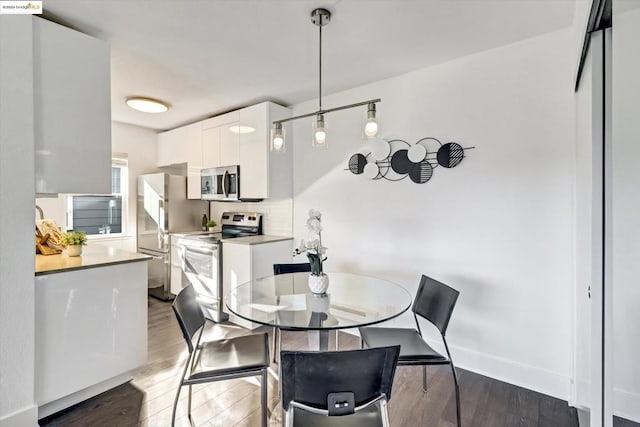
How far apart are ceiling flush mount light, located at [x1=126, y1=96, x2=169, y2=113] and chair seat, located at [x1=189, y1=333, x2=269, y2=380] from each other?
8.95 ft

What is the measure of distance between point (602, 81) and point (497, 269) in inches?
56.8

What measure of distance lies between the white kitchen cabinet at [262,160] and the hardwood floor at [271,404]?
1.82m

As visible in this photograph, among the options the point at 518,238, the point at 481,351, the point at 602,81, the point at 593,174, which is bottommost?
the point at 481,351

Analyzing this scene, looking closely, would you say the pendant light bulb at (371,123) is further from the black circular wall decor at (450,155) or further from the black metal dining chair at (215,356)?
the black metal dining chair at (215,356)

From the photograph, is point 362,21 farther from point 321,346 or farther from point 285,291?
point 321,346

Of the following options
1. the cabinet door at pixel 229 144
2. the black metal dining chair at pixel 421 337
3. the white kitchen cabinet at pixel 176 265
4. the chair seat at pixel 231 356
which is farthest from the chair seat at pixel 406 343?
the white kitchen cabinet at pixel 176 265

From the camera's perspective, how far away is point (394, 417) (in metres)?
1.89

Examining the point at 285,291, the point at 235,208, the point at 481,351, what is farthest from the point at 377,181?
the point at 235,208

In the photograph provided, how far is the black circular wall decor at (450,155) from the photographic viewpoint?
2.48m

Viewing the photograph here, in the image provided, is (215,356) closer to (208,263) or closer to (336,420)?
(336,420)

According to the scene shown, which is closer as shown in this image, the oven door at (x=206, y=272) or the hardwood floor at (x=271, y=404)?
the hardwood floor at (x=271, y=404)

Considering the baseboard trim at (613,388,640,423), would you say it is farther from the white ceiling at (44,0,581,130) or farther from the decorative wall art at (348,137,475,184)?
the white ceiling at (44,0,581,130)

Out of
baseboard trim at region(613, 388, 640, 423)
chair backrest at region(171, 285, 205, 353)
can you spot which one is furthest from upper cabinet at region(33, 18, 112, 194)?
baseboard trim at region(613, 388, 640, 423)

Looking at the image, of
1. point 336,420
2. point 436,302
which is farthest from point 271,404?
point 436,302
